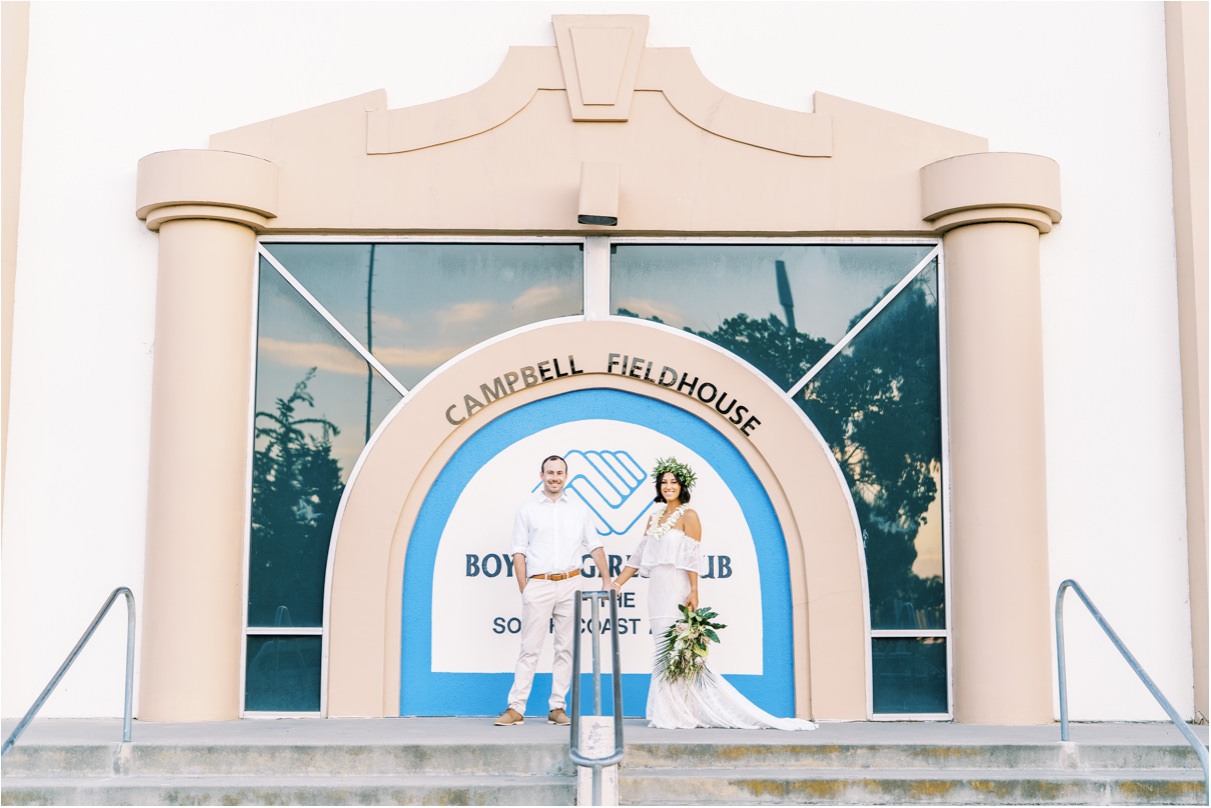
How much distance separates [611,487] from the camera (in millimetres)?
8906

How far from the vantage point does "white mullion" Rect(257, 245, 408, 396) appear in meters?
8.98

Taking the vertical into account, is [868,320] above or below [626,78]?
below

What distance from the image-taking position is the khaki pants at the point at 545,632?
8.01 metres

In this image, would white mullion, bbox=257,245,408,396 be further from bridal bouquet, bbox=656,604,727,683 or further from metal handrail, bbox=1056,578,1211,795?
metal handrail, bbox=1056,578,1211,795

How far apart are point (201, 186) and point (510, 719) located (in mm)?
4215

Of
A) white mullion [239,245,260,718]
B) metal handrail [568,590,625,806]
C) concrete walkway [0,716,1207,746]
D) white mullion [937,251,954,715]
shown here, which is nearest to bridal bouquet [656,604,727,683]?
concrete walkway [0,716,1207,746]

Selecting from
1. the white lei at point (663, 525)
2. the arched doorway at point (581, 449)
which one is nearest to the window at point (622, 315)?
the arched doorway at point (581, 449)

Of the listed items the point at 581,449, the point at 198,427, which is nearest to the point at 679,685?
the point at 581,449

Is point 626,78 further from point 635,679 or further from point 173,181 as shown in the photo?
point 635,679

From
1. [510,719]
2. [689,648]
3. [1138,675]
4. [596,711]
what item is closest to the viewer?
[596,711]

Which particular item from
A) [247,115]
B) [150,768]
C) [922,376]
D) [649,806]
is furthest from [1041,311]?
[150,768]

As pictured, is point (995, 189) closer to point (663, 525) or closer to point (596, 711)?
point (663, 525)

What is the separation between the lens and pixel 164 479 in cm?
849

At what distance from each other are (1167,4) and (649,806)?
22.5 ft
